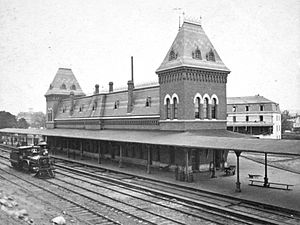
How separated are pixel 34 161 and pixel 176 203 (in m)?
13.5

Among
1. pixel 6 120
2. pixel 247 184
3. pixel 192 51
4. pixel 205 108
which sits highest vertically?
pixel 192 51

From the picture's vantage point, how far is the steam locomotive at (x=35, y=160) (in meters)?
24.4

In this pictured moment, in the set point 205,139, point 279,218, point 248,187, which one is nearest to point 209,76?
point 205,139

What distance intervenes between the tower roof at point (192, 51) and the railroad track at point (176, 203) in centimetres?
927

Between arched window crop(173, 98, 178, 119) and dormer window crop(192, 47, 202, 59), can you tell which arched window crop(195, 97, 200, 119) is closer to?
arched window crop(173, 98, 178, 119)

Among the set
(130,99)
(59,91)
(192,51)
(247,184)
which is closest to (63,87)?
(59,91)

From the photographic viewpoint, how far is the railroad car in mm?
24438

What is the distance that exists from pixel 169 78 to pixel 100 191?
1073 centimetres

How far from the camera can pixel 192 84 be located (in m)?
24.9

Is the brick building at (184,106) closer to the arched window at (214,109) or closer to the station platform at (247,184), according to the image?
the arched window at (214,109)

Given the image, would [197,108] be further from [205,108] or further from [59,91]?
[59,91]

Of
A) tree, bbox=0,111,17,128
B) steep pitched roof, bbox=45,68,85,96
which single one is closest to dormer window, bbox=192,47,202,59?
steep pitched roof, bbox=45,68,85,96

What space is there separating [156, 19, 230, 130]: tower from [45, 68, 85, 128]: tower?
27.6 m

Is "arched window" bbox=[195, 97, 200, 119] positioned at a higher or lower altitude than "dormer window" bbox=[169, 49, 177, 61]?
lower
